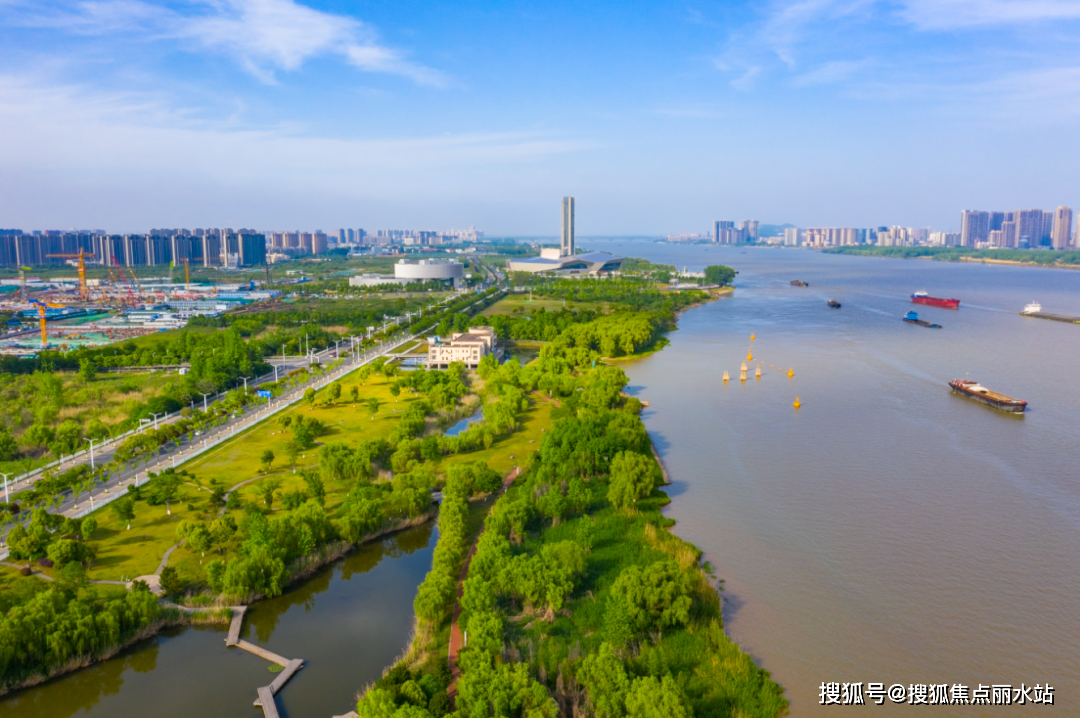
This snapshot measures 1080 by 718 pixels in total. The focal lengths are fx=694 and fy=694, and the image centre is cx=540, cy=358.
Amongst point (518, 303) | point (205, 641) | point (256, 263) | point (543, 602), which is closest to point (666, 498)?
point (543, 602)

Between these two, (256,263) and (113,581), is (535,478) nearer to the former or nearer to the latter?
(113,581)

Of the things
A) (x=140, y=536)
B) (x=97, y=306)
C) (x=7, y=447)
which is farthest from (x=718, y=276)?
(x=140, y=536)

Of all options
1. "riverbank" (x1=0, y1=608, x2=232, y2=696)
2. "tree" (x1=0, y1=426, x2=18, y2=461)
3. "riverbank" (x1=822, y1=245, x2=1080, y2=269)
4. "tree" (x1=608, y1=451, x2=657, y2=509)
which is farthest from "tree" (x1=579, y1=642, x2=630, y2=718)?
"riverbank" (x1=822, y1=245, x2=1080, y2=269)

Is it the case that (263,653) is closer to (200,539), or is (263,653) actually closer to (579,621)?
(200,539)

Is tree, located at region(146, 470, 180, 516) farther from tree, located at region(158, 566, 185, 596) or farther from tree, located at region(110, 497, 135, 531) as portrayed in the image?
tree, located at region(158, 566, 185, 596)

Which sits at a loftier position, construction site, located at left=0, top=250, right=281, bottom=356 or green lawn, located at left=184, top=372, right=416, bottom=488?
construction site, located at left=0, top=250, right=281, bottom=356

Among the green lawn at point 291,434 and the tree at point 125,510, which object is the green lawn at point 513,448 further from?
the tree at point 125,510

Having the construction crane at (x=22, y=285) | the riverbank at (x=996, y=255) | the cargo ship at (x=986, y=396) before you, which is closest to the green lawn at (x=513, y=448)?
the cargo ship at (x=986, y=396)
